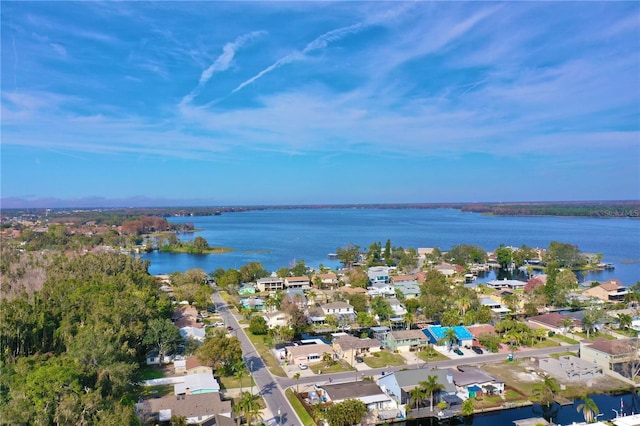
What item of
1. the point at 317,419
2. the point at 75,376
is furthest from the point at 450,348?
the point at 75,376

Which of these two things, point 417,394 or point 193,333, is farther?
point 193,333

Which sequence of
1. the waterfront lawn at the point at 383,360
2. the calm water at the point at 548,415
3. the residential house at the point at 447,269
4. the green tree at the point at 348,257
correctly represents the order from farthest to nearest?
the green tree at the point at 348,257 < the residential house at the point at 447,269 < the waterfront lawn at the point at 383,360 < the calm water at the point at 548,415

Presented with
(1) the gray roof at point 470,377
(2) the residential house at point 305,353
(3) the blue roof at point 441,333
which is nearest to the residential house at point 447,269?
(3) the blue roof at point 441,333

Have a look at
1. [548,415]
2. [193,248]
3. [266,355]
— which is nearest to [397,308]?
[266,355]

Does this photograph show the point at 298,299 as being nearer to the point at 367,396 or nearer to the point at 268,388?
the point at 268,388

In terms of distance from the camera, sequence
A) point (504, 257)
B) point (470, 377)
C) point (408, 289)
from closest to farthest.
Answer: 1. point (470, 377)
2. point (408, 289)
3. point (504, 257)

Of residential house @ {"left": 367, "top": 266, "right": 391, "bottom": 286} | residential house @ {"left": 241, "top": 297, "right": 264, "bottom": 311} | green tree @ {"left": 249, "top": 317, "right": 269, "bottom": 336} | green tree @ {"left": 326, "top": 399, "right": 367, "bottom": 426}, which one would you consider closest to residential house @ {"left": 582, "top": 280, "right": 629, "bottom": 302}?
residential house @ {"left": 367, "top": 266, "right": 391, "bottom": 286}

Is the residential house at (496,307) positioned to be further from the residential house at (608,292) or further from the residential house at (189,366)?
the residential house at (189,366)

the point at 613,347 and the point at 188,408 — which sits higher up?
the point at 613,347
